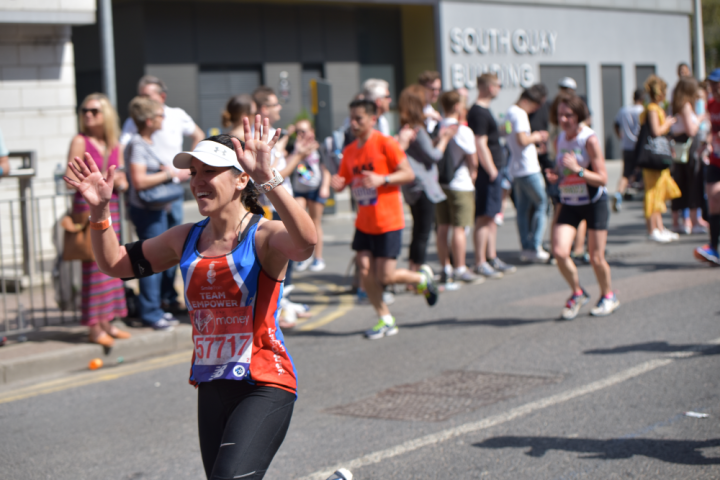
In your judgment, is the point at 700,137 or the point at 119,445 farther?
the point at 700,137

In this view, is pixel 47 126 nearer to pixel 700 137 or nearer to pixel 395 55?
pixel 700 137

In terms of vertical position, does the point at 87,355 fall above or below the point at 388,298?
below

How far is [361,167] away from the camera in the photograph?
7.19 m

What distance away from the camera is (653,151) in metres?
11.2

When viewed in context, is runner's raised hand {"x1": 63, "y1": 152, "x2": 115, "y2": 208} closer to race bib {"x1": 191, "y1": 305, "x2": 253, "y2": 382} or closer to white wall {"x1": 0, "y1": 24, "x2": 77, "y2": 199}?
race bib {"x1": 191, "y1": 305, "x2": 253, "y2": 382}

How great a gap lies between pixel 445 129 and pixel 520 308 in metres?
2.09

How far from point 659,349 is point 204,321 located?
4.11 m

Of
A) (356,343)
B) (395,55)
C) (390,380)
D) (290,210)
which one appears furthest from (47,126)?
(395,55)

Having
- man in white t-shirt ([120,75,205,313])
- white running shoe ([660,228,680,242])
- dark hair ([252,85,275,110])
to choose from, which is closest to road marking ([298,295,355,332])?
man in white t-shirt ([120,75,205,313])

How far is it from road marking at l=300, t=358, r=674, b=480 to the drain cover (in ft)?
0.76

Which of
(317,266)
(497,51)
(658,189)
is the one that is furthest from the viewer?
(497,51)

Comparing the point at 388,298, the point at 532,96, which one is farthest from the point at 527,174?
the point at 388,298

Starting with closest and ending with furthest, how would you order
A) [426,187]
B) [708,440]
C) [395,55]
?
1. [708,440]
2. [426,187]
3. [395,55]

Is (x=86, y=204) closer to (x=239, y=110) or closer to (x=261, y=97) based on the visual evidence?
(x=239, y=110)
